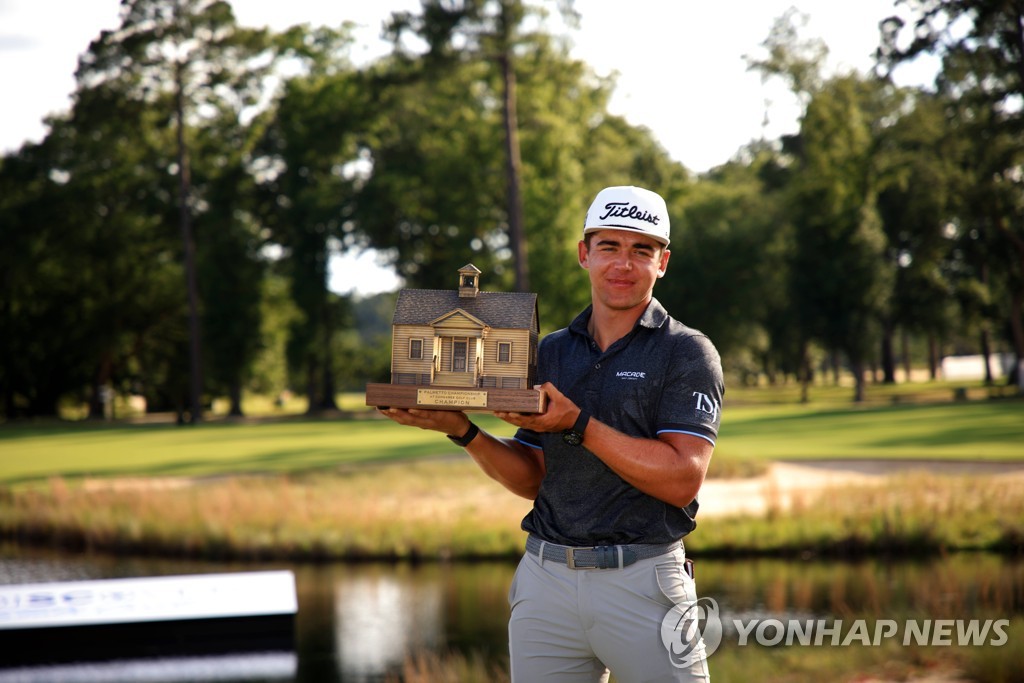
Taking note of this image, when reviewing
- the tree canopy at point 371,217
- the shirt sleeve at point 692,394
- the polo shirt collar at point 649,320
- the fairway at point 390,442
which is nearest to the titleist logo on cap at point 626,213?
the polo shirt collar at point 649,320

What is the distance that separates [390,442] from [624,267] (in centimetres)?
3018

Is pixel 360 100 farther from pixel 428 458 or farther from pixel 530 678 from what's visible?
pixel 530 678

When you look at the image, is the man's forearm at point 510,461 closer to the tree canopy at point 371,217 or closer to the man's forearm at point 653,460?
the man's forearm at point 653,460

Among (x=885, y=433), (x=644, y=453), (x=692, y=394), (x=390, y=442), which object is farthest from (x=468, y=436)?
(x=390, y=442)

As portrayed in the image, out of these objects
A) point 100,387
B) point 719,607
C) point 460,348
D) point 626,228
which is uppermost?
point 626,228

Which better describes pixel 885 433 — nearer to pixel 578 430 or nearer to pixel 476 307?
pixel 476 307

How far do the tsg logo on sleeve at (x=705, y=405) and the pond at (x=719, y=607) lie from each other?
5417 mm

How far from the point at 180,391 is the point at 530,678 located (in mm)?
54209

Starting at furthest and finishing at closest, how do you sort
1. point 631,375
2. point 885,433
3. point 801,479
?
point 885,433 < point 801,479 < point 631,375

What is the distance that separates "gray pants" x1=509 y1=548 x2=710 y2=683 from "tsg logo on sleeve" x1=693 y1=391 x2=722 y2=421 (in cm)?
53

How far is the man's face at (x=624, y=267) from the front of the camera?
158 inches

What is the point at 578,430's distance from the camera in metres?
3.74

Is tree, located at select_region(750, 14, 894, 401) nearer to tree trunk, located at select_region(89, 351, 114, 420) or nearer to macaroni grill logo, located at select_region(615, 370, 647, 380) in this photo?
tree trunk, located at select_region(89, 351, 114, 420)

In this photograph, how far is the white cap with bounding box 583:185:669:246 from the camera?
13.0ft
